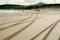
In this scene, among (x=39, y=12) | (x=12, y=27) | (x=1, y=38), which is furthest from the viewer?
(x=39, y=12)

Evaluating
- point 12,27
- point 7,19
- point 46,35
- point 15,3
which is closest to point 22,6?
point 15,3

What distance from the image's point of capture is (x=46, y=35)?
1.93 ft

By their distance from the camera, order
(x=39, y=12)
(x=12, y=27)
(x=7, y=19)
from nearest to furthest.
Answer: (x=12, y=27)
(x=7, y=19)
(x=39, y=12)

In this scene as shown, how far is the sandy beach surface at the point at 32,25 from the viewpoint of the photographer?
58 centimetres

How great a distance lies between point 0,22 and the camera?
2.44ft

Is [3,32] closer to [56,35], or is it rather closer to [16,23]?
[16,23]

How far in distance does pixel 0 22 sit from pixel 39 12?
31 cm

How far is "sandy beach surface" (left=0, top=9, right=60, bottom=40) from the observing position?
1.90 ft

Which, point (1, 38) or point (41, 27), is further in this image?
point (41, 27)

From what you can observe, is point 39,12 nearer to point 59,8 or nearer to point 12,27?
point 59,8

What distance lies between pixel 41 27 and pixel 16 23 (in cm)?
16

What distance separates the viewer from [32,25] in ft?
2.32

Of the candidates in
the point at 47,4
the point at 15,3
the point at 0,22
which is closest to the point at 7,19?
the point at 0,22

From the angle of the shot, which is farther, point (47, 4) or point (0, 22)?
point (47, 4)
